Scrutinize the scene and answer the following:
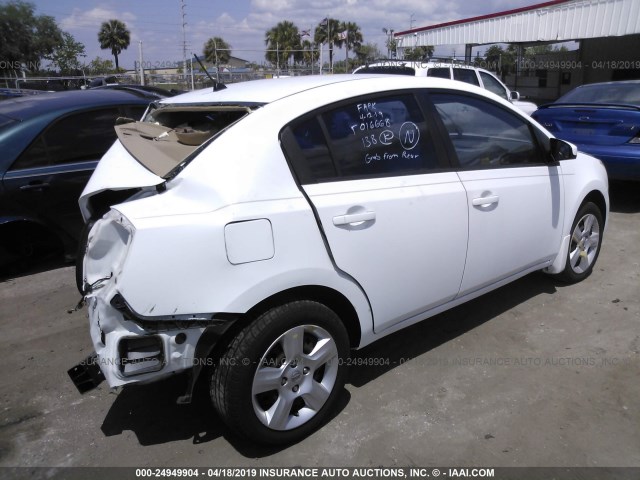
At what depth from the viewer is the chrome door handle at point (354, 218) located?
2.50 m

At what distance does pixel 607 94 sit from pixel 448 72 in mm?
3286

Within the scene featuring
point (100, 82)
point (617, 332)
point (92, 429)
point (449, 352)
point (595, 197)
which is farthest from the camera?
point (100, 82)

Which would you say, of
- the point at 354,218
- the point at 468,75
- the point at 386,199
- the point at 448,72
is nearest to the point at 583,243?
the point at 386,199

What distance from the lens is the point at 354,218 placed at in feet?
8.34

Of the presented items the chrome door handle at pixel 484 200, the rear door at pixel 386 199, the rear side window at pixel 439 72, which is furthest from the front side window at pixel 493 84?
the rear door at pixel 386 199

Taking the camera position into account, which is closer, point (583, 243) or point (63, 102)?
point (583, 243)

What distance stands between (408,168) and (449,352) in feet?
4.35

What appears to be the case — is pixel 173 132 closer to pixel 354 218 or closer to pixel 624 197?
pixel 354 218

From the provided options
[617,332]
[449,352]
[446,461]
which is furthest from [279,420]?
[617,332]

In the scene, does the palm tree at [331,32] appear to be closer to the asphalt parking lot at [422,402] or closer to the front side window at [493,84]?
the front side window at [493,84]

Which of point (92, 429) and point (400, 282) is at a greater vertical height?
point (400, 282)

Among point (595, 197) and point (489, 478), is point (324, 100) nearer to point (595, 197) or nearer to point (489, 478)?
point (489, 478)

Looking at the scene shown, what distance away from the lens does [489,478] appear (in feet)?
7.91

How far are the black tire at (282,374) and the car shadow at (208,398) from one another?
166mm
